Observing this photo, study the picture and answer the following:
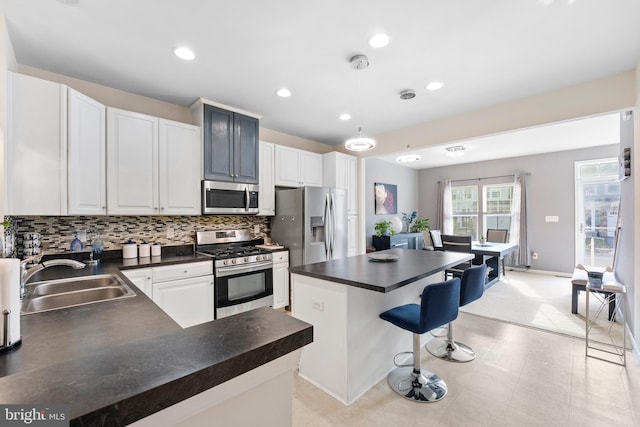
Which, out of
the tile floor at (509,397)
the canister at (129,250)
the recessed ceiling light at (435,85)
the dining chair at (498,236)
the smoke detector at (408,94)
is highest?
the recessed ceiling light at (435,85)

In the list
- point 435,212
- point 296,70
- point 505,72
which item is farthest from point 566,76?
point 435,212

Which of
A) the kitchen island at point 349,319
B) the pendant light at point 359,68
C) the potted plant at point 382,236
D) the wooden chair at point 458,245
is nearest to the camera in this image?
the kitchen island at point 349,319

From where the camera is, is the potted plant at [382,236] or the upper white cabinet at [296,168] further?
the potted plant at [382,236]

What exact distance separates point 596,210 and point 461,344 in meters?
5.02

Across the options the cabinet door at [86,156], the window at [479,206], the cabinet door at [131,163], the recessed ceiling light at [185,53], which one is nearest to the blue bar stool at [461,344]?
the recessed ceiling light at [185,53]

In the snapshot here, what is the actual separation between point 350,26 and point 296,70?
0.73 m

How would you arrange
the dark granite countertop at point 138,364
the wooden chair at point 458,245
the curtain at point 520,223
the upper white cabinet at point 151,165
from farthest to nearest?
the curtain at point 520,223 < the wooden chair at point 458,245 < the upper white cabinet at point 151,165 < the dark granite countertop at point 138,364

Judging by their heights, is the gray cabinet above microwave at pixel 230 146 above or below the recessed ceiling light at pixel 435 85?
below

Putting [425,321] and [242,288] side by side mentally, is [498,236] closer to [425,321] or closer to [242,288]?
[425,321]

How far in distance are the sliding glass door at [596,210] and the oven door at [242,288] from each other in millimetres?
6133

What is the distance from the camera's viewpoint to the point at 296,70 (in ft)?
8.52

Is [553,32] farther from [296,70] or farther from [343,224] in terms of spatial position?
[343,224]

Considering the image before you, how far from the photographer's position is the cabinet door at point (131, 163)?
270cm

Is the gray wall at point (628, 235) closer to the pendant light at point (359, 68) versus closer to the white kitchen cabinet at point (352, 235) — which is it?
the pendant light at point (359, 68)
